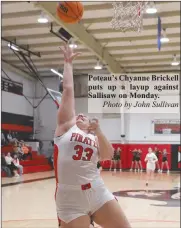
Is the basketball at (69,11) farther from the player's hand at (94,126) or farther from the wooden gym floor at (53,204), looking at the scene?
the wooden gym floor at (53,204)

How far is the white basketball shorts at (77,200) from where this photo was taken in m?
3.31

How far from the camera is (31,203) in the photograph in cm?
980

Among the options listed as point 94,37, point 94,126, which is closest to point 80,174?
point 94,126

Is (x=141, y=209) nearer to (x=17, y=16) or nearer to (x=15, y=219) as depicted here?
(x=15, y=219)

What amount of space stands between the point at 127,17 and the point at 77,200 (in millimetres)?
2381

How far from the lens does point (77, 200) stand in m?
3.32

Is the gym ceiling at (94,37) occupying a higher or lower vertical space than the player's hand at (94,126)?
higher

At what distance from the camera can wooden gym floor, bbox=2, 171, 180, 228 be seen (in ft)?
24.2

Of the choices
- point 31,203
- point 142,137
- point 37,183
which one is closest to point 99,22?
point 37,183

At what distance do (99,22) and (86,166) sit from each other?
38.5ft

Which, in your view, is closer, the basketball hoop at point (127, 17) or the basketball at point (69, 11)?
the basketball at point (69, 11)

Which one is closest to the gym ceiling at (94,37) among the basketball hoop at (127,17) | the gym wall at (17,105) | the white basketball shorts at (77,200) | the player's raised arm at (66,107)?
the gym wall at (17,105)

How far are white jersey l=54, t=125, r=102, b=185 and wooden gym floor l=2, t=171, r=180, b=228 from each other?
330 centimetres

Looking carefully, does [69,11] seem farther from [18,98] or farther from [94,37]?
[18,98]
